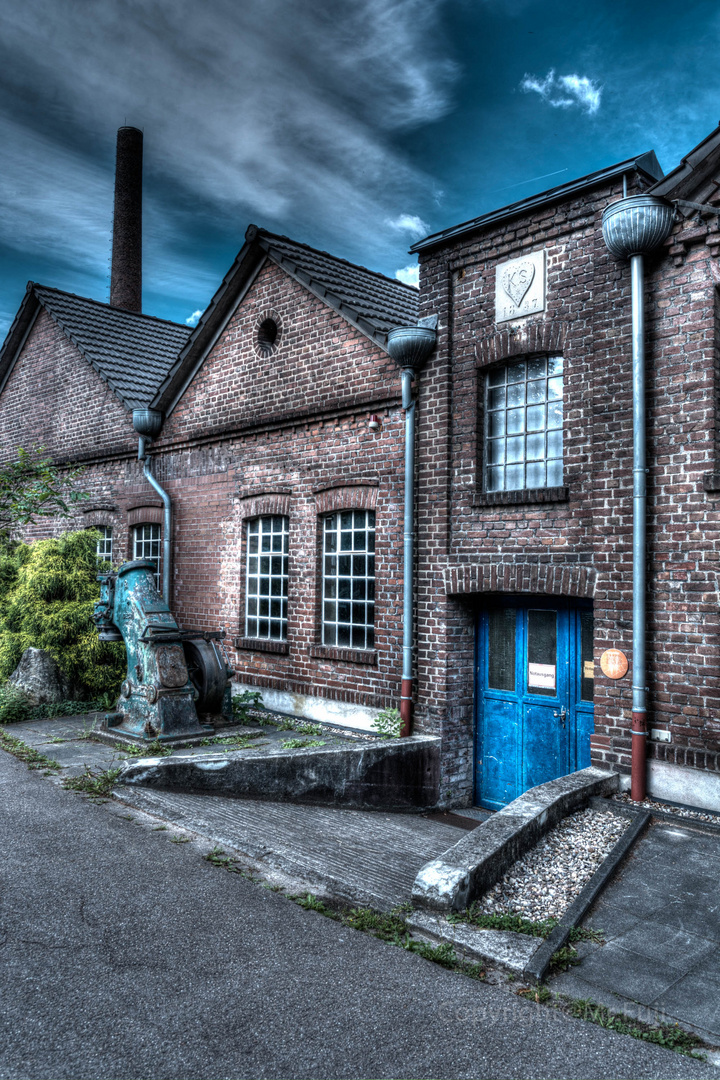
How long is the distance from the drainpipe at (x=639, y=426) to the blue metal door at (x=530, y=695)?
42.3 inches

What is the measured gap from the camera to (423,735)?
825 centimetres

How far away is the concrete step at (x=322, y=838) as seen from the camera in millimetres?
5273

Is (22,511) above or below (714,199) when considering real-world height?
below

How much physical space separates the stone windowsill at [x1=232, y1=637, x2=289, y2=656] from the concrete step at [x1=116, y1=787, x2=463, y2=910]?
314 cm

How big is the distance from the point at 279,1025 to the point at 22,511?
40.4 ft

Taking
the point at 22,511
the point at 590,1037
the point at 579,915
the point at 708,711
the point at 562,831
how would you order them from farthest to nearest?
the point at 22,511 → the point at 708,711 → the point at 562,831 → the point at 579,915 → the point at 590,1037

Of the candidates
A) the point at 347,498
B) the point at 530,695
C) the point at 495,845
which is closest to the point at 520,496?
the point at 530,695

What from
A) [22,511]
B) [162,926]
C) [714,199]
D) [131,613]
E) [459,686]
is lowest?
[162,926]

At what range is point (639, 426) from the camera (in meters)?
6.42

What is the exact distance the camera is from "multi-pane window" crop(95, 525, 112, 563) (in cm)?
1389

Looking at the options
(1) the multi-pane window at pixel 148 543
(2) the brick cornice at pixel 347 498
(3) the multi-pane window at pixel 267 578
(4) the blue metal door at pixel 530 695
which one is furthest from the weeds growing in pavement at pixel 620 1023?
(1) the multi-pane window at pixel 148 543

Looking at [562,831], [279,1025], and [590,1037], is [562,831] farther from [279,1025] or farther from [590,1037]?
[279,1025]

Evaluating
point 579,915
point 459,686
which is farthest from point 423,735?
point 579,915

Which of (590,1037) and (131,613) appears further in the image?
(131,613)
